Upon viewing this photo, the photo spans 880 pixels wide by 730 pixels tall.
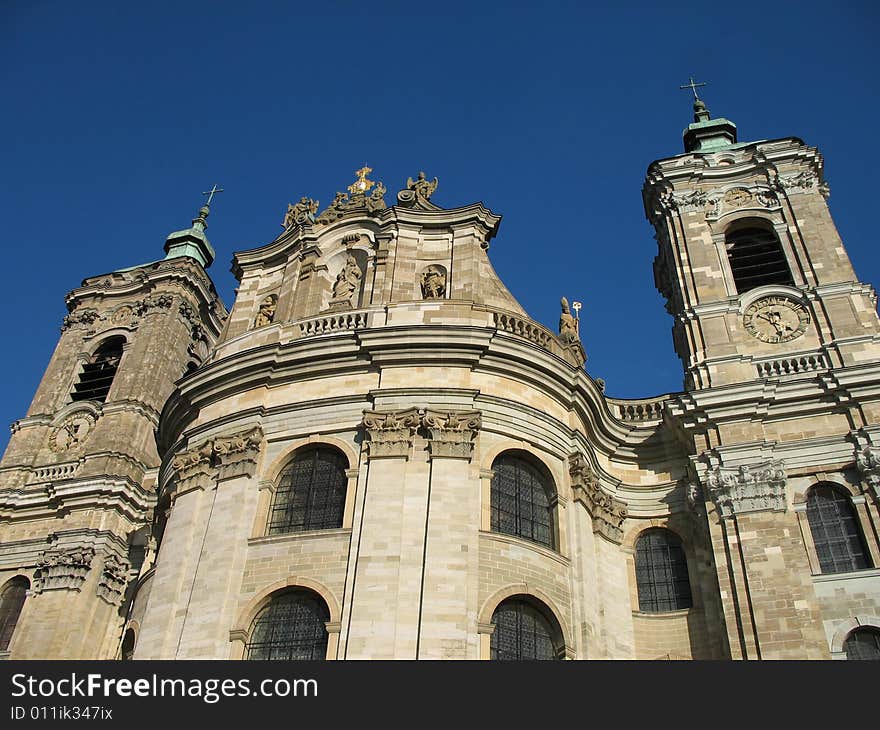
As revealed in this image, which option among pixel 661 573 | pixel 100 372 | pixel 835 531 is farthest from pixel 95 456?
pixel 835 531

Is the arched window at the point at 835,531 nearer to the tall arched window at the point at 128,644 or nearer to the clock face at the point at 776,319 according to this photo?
the clock face at the point at 776,319

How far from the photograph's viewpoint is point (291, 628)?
1573 centimetres

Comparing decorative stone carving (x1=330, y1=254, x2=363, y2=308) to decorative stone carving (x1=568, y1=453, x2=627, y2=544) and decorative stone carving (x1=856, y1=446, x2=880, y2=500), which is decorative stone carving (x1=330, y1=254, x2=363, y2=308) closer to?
decorative stone carving (x1=568, y1=453, x2=627, y2=544)

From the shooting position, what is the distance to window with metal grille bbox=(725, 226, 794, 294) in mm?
23594

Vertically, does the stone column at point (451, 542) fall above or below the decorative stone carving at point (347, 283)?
below

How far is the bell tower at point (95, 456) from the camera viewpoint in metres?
24.0

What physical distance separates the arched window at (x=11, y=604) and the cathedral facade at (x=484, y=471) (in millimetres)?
69

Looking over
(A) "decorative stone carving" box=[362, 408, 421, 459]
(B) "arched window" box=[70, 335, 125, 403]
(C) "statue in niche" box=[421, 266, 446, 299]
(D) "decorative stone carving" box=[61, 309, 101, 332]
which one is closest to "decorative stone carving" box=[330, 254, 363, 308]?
(C) "statue in niche" box=[421, 266, 446, 299]

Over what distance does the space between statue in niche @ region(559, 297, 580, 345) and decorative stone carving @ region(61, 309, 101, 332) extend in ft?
63.3

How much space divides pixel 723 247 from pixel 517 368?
346 inches

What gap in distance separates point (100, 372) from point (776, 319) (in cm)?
2292

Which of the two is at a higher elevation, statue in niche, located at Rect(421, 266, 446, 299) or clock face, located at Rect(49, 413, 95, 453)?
clock face, located at Rect(49, 413, 95, 453)

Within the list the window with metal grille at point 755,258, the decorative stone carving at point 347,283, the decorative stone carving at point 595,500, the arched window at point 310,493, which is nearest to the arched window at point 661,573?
the decorative stone carving at point 595,500

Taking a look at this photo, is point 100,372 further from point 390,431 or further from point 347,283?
point 390,431
